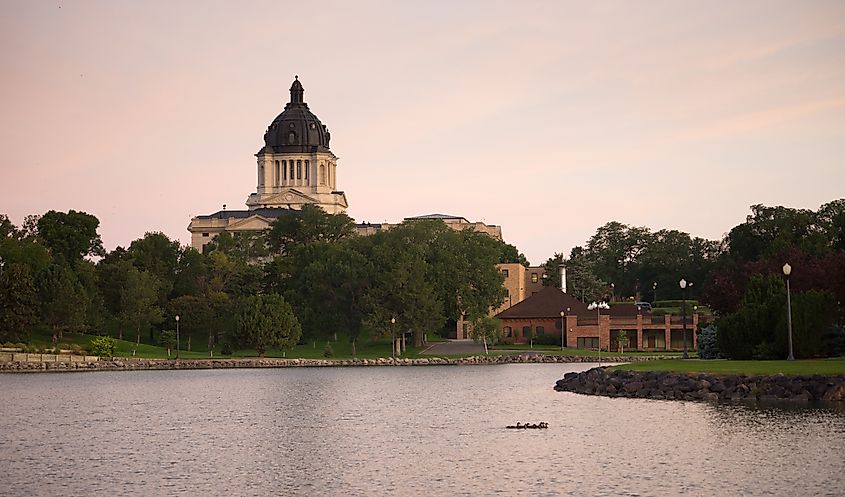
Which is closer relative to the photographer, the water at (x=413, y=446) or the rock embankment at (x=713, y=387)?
the water at (x=413, y=446)

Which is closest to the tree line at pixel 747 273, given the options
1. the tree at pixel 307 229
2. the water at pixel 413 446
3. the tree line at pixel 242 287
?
the water at pixel 413 446

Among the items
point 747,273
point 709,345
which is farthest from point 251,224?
point 709,345

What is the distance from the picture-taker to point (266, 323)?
3942 inches

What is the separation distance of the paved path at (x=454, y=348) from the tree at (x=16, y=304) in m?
32.0

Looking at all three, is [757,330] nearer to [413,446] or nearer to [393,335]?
[413,446]

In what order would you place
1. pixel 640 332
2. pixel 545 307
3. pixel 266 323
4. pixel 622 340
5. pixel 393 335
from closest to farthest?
pixel 266 323, pixel 622 340, pixel 393 335, pixel 640 332, pixel 545 307

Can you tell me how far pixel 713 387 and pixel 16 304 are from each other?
66.7m

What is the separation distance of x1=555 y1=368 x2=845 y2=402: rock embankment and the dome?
138 meters

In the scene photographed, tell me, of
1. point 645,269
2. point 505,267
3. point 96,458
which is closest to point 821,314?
point 96,458

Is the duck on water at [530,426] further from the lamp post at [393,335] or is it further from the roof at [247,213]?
the roof at [247,213]

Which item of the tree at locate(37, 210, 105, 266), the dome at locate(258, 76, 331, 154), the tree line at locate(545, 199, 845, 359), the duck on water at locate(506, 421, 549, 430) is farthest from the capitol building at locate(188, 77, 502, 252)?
the duck on water at locate(506, 421, 549, 430)

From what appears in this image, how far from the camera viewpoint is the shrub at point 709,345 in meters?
61.1

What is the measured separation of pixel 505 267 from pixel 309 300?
38.2 m

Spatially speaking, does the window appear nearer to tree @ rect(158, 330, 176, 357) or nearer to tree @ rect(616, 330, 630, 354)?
tree @ rect(616, 330, 630, 354)
